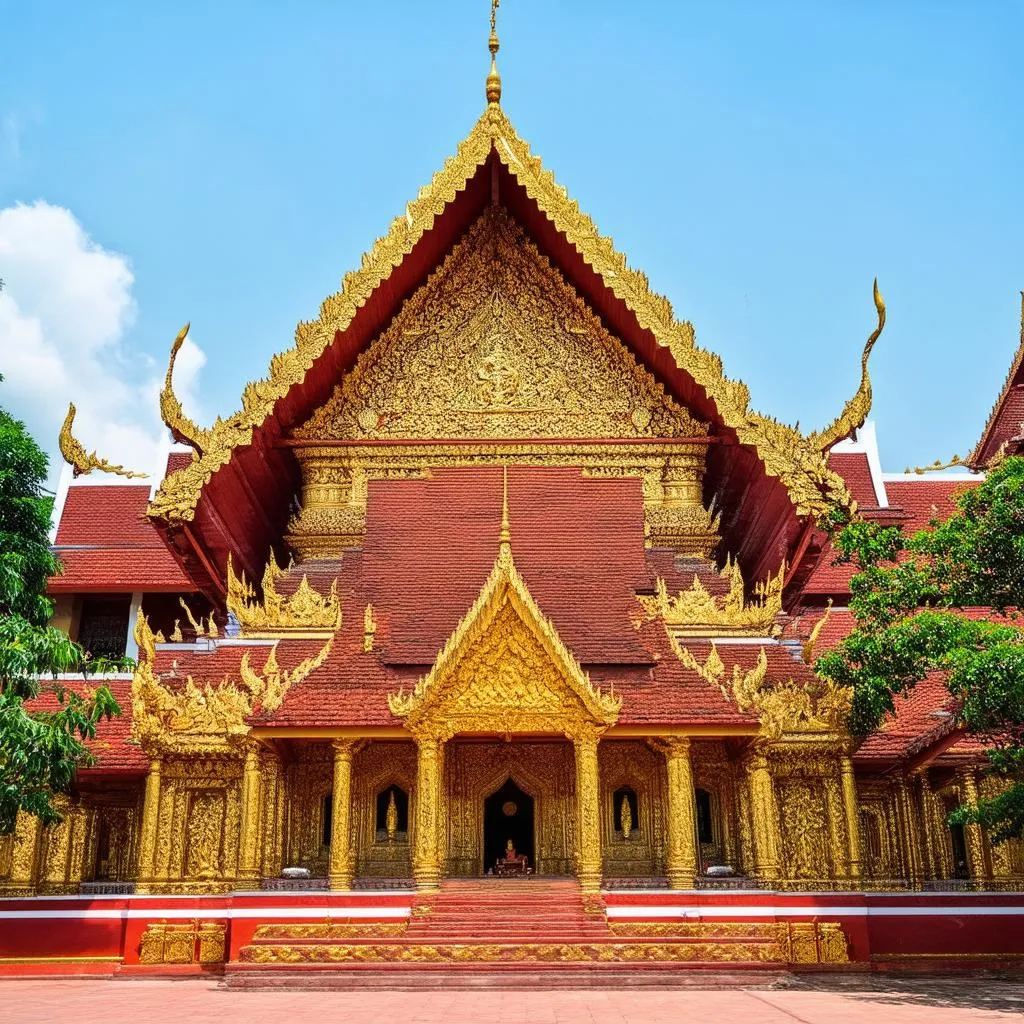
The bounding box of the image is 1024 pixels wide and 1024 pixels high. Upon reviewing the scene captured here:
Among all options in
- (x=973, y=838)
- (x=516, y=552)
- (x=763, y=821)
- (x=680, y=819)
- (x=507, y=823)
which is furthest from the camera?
(x=507, y=823)

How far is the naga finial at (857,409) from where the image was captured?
35.6 feet

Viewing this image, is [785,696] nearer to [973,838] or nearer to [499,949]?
[973,838]

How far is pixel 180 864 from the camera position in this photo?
33.0 ft

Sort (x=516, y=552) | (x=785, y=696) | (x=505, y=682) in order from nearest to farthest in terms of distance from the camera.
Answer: (x=505, y=682) < (x=785, y=696) < (x=516, y=552)

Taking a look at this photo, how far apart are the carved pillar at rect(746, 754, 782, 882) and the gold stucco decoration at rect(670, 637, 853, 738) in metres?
0.42

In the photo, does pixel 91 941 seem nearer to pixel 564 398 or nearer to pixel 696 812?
pixel 696 812

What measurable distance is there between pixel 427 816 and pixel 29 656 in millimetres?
3465

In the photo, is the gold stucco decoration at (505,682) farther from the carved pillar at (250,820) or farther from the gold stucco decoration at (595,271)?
the gold stucco decoration at (595,271)

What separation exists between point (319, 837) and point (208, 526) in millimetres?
3308

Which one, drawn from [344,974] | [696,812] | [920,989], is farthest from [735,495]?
[344,974]

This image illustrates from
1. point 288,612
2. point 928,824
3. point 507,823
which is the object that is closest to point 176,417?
point 288,612

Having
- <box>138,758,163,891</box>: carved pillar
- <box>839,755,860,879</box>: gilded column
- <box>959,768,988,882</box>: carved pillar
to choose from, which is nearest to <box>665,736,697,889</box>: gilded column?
<box>839,755,860,879</box>: gilded column

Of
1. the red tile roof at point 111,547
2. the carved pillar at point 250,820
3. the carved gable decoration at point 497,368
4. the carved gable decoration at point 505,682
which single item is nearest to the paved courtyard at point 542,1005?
the carved pillar at point 250,820

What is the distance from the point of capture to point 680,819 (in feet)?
31.0
